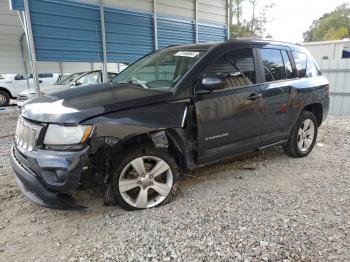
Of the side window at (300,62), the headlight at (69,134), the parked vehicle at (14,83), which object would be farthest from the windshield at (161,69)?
the parked vehicle at (14,83)

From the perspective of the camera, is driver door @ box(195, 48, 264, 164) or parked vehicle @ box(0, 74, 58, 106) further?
parked vehicle @ box(0, 74, 58, 106)

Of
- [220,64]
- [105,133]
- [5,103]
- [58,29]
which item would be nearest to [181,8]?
[58,29]

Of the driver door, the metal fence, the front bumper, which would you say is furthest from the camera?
the metal fence

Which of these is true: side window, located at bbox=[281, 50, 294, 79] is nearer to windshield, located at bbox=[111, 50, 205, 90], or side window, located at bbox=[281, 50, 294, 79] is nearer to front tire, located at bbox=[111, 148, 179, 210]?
windshield, located at bbox=[111, 50, 205, 90]

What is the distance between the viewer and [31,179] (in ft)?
8.25

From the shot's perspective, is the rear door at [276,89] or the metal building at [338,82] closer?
the rear door at [276,89]

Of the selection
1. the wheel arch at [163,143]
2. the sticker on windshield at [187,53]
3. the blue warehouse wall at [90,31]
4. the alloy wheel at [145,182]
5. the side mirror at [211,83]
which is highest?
the blue warehouse wall at [90,31]

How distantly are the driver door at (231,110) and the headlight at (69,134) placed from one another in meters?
1.19

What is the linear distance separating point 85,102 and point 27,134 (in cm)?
61

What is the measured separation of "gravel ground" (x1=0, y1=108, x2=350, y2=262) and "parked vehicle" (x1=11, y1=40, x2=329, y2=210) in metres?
0.31

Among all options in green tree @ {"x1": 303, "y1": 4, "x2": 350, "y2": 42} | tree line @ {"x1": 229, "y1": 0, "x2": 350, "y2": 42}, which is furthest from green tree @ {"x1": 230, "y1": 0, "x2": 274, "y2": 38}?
green tree @ {"x1": 303, "y1": 4, "x2": 350, "y2": 42}

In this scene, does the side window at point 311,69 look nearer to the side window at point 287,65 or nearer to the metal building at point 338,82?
the side window at point 287,65

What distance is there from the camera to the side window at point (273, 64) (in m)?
3.84

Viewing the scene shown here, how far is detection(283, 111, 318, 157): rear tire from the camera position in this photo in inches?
174
